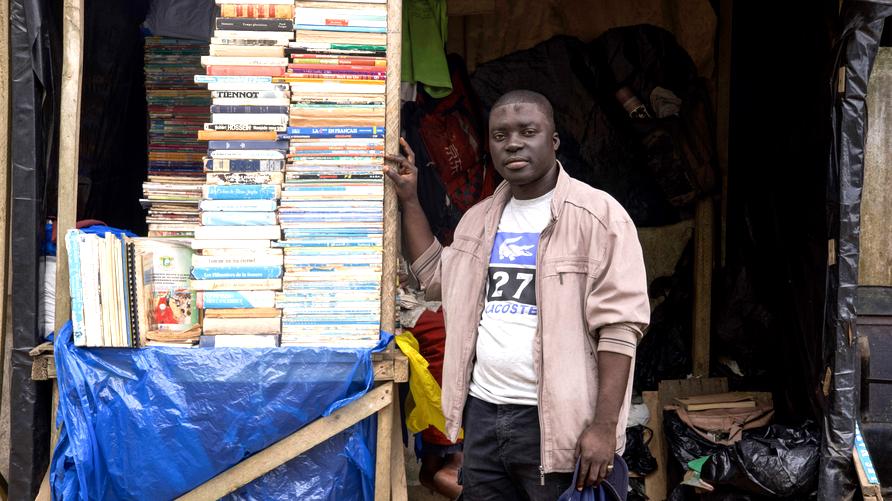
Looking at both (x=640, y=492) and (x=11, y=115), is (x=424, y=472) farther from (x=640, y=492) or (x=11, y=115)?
(x=11, y=115)

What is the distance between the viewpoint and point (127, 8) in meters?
4.63

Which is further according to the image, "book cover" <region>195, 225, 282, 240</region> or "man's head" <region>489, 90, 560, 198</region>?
"book cover" <region>195, 225, 282, 240</region>

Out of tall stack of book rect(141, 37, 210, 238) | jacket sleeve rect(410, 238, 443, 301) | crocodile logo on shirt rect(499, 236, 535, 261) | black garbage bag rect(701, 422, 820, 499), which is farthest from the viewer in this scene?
tall stack of book rect(141, 37, 210, 238)

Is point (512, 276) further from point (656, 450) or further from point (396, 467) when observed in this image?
point (656, 450)

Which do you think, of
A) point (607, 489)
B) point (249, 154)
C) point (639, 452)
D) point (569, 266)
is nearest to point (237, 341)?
point (249, 154)

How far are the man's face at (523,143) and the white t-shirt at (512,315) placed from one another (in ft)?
0.35

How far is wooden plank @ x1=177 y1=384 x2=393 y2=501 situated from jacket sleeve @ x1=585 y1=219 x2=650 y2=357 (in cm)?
127

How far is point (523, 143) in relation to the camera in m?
2.71

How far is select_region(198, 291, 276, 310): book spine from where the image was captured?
331 cm

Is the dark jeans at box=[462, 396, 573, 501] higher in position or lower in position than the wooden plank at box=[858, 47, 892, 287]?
lower

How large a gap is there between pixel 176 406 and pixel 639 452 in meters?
2.60

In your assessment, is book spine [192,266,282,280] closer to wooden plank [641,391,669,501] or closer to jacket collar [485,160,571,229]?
jacket collar [485,160,571,229]

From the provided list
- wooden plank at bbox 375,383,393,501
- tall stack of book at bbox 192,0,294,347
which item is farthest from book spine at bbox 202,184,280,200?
wooden plank at bbox 375,383,393,501

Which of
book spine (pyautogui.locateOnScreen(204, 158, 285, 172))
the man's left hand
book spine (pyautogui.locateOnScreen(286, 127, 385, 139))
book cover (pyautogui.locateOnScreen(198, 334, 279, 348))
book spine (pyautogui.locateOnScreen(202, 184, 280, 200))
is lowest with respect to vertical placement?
the man's left hand
